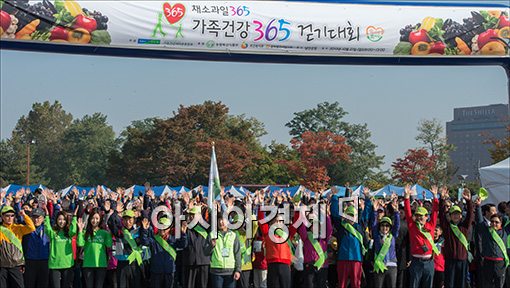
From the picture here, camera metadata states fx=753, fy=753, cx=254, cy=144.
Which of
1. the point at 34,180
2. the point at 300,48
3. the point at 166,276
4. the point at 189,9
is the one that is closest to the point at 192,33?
the point at 189,9

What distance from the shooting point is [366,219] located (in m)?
11.5

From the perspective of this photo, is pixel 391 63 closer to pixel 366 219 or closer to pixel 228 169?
pixel 366 219

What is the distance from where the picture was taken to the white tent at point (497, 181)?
52.7 ft

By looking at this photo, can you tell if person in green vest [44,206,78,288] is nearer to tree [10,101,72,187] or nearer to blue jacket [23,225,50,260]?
blue jacket [23,225,50,260]

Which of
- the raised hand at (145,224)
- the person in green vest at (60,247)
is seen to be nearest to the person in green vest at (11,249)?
the person in green vest at (60,247)

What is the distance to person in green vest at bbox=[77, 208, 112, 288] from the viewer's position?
10836 mm

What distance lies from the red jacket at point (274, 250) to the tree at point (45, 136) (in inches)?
2374

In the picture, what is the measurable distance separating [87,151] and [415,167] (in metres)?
38.0

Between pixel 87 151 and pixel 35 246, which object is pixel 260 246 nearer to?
pixel 35 246

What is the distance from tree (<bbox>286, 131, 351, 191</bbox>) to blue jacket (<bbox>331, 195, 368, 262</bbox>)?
4118 cm

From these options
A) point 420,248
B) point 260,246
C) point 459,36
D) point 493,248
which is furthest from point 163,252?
point 459,36

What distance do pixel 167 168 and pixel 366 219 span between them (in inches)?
1604

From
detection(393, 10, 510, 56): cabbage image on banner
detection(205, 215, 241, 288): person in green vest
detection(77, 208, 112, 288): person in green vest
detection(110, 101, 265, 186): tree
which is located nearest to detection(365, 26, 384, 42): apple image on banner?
detection(393, 10, 510, 56): cabbage image on banner

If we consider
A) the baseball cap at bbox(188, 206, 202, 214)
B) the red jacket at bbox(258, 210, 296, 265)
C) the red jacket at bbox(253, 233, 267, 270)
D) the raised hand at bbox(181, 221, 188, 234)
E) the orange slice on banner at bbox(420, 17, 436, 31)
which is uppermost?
the orange slice on banner at bbox(420, 17, 436, 31)
